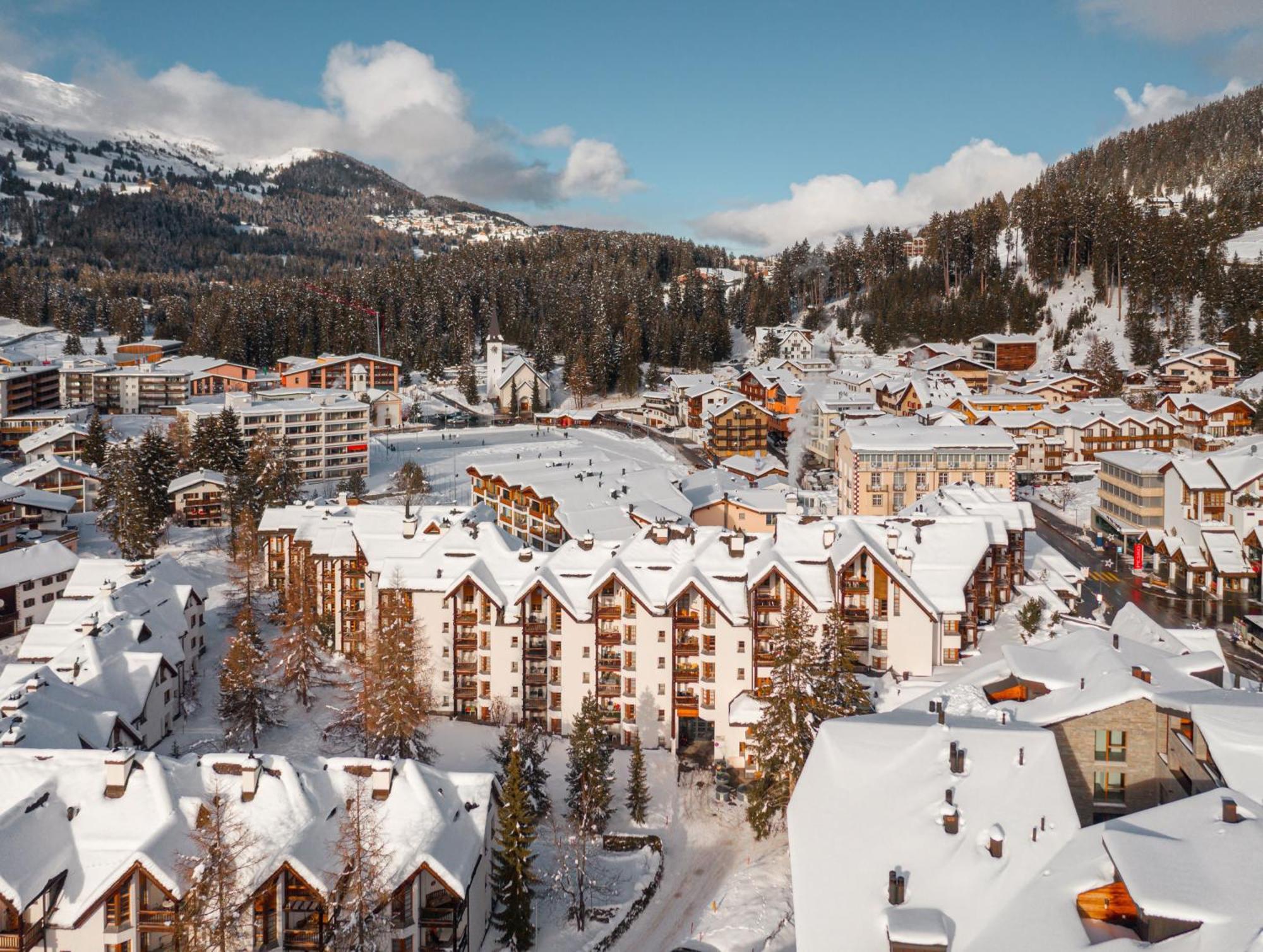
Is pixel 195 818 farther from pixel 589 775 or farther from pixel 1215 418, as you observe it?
pixel 1215 418

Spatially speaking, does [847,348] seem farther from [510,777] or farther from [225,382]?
[510,777]

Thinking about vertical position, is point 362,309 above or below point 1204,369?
above

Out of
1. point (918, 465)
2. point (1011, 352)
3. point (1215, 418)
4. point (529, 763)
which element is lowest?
point (529, 763)

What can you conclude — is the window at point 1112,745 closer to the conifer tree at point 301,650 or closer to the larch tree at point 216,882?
the larch tree at point 216,882

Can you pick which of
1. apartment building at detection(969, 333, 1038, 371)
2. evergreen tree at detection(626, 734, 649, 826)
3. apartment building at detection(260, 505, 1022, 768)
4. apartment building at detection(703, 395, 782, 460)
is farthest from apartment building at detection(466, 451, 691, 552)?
apartment building at detection(969, 333, 1038, 371)

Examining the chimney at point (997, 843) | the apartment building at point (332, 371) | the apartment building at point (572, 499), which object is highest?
the apartment building at point (332, 371)

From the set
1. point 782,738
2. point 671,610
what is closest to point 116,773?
point 782,738

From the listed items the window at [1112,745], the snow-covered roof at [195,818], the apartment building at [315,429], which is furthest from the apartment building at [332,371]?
the window at [1112,745]
